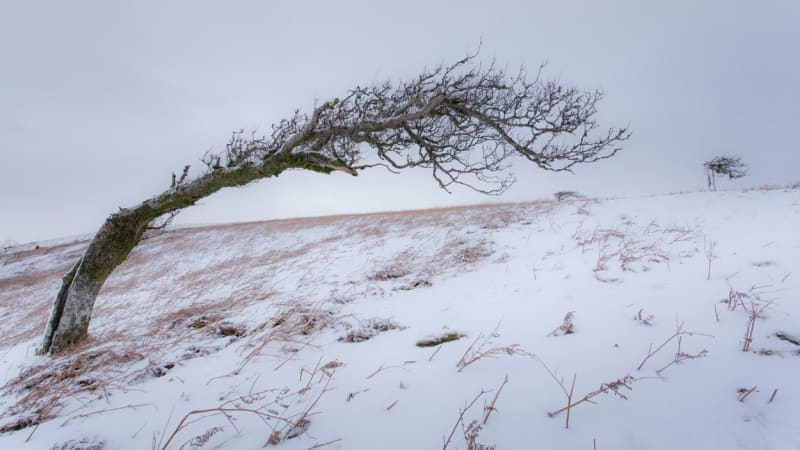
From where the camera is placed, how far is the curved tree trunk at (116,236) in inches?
165

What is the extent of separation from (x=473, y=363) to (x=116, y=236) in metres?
5.41

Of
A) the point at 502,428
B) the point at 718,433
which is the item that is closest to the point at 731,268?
the point at 718,433

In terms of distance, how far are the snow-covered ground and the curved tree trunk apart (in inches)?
17.9

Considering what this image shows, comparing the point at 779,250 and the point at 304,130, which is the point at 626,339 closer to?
the point at 779,250

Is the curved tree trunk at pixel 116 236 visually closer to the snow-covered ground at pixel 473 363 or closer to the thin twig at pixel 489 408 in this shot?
the snow-covered ground at pixel 473 363

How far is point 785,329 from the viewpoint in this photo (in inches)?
80.0

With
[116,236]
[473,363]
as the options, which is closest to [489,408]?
[473,363]

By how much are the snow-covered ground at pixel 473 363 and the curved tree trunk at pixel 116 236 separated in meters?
0.45

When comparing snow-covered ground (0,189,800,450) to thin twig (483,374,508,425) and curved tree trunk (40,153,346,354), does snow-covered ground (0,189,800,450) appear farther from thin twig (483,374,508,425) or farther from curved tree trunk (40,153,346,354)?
curved tree trunk (40,153,346,354)

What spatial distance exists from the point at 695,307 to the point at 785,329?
548 millimetres

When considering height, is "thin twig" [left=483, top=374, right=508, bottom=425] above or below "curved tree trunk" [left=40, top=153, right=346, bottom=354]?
below

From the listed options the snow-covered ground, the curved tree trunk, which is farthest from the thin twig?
the curved tree trunk

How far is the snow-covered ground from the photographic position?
1609 millimetres

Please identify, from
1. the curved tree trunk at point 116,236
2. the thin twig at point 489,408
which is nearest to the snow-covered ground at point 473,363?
the thin twig at point 489,408
